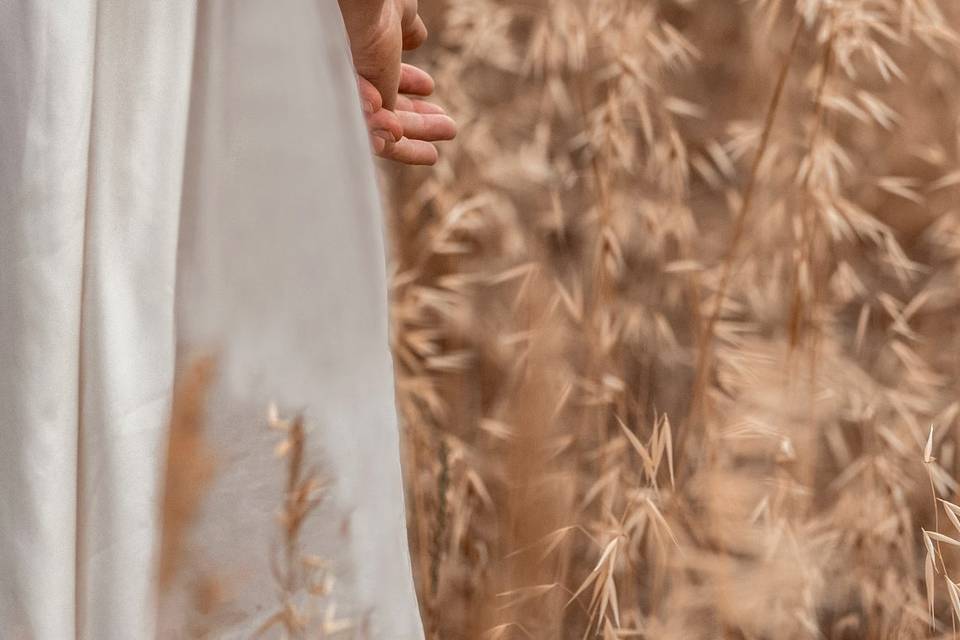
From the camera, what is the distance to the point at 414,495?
2.85 ft

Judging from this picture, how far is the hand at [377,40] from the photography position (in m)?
0.44

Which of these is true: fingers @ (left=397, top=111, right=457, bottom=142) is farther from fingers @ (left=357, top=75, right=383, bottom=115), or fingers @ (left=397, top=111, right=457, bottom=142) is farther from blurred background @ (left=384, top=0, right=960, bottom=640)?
blurred background @ (left=384, top=0, right=960, bottom=640)

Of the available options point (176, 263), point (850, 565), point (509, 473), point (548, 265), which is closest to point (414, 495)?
point (509, 473)

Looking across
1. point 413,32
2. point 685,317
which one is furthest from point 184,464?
point 685,317

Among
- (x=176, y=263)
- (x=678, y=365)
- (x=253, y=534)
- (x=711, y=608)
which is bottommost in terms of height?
(x=711, y=608)

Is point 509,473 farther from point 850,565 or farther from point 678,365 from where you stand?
point 850,565

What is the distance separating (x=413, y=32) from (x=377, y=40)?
0.42 feet

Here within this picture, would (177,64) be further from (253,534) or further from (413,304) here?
(413,304)

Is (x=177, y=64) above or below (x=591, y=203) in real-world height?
above

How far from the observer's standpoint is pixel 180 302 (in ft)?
1.26

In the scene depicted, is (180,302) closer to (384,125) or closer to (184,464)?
(184,464)

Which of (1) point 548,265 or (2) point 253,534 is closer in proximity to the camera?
(2) point 253,534

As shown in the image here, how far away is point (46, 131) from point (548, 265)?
24.9 inches

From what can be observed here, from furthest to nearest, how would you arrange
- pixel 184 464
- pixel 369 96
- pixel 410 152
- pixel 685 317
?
pixel 685 317 → pixel 410 152 → pixel 369 96 → pixel 184 464
